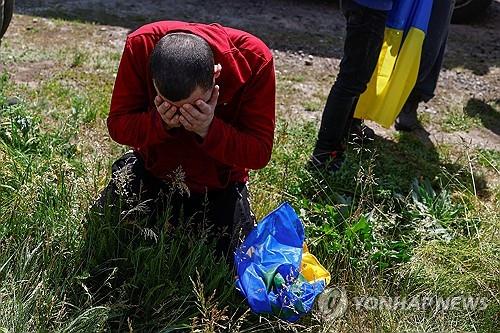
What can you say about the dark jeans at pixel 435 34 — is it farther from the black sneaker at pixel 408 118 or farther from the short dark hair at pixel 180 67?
the short dark hair at pixel 180 67

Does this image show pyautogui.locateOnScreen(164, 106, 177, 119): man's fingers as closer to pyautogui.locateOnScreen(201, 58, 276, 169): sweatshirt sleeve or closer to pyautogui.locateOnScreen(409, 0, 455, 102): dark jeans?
pyautogui.locateOnScreen(201, 58, 276, 169): sweatshirt sleeve

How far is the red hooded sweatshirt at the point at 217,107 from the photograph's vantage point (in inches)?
99.3

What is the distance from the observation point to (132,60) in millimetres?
2570

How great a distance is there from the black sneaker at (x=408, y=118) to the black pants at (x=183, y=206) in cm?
188

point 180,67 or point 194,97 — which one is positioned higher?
point 180,67

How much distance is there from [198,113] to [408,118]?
8.36 ft

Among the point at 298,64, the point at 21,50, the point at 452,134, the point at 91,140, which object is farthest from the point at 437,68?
the point at 21,50

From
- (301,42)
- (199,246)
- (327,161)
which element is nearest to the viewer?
(199,246)

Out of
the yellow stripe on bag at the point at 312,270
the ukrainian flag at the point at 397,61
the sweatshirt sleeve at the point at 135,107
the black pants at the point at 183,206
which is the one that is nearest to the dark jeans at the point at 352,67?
the ukrainian flag at the point at 397,61

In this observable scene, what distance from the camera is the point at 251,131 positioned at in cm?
269

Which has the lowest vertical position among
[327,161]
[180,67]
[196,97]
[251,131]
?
[327,161]

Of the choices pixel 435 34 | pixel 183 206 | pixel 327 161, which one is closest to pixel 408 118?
pixel 435 34

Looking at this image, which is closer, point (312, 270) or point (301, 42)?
point (312, 270)

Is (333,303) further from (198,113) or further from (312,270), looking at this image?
(198,113)
